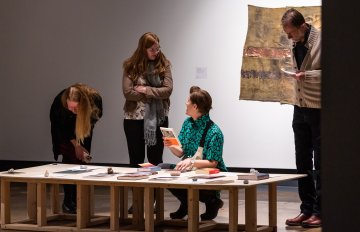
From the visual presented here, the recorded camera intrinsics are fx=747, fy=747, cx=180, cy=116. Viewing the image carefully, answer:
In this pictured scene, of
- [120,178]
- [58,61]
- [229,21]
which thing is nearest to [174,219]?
[120,178]

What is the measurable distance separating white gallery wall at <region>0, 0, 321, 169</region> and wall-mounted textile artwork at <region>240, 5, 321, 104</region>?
0.13m

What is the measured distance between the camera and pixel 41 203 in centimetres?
559

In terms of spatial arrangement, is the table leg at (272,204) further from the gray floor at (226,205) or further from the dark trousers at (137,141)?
the dark trousers at (137,141)

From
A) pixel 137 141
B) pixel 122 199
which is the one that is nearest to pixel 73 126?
pixel 137 141

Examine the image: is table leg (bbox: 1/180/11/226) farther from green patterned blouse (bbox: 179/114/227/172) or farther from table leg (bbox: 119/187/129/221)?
green patterned blouse (bbox: 179/114/227/172)

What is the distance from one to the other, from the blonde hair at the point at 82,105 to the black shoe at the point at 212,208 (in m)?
1.30

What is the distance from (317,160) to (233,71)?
3.41m

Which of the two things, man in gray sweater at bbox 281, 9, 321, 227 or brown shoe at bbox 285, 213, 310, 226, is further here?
brown shoe at bbox 285, 213, 310, 226

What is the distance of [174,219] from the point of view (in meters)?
6.08

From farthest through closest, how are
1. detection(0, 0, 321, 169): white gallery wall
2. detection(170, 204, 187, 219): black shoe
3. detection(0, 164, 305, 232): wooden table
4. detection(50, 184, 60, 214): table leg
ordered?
detection(0, 0, 321, 169): white gallery wall
detection(50, 184, 60, 214): table leg
detection(170, 204, 187, 219): black shoe
detection(0, 164, 305, 232): wooden table

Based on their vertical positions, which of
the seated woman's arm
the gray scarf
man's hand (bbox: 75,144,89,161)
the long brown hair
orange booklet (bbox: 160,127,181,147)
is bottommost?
man's hand (bbox: 75,144,89,161)

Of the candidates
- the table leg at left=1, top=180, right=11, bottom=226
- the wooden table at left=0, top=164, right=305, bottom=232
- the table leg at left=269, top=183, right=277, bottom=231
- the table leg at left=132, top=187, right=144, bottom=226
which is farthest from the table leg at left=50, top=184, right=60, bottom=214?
the table leg at left=269, top=183, right=277, bottom=231

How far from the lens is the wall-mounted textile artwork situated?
28.2ft

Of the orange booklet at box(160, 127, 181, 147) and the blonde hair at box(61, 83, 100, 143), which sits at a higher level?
the blonde hair at box(61, 83, 100, 143)
